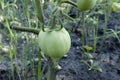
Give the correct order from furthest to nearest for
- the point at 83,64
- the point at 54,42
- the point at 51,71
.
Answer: the point at 83,64
the point at 51,71
the point at 54,42

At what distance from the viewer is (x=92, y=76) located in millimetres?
1263

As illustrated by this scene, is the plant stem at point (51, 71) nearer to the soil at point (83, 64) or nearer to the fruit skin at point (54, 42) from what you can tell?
the fruit skin at point (54, 42)

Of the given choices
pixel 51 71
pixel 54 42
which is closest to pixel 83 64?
pixel 51 71

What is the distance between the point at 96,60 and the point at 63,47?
0.79 metres

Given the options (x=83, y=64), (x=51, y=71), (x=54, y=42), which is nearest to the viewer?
(x=54, y=42)

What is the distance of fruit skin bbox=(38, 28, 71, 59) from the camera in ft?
1.96

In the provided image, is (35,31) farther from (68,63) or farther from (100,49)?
(100,49)

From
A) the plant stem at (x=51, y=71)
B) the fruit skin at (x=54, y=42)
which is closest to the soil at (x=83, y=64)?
the plant stem at (x=51, y=71)

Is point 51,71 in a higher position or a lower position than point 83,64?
higher

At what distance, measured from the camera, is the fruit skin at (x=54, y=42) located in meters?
0.60

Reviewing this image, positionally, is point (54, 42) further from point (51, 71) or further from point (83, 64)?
point (83, 64)

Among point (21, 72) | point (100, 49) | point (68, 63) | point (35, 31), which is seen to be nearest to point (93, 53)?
point (100, 49)

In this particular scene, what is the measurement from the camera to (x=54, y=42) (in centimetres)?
60

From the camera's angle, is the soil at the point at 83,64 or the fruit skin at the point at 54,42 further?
the soil at the point at 83,64
